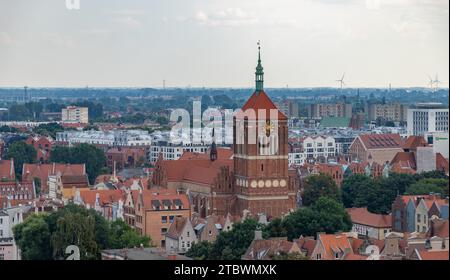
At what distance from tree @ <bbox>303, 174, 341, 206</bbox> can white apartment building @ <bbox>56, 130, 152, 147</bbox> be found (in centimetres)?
2762

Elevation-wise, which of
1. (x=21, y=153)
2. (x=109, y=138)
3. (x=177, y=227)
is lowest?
(x=177, y=227)

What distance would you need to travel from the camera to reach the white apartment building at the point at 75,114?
95.4 metres

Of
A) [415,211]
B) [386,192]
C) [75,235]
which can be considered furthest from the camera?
[386,192]

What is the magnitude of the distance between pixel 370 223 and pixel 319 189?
17.6 feet

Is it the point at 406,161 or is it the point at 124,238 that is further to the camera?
the point at 406,161

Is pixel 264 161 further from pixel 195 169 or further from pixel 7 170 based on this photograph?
pixel 7 170

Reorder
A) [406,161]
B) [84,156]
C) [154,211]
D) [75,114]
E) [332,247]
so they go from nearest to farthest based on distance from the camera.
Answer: [332,247], [154,211], [406,161], [84,156], [75,114]

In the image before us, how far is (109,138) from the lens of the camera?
68.2m

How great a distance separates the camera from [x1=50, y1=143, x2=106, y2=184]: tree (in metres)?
53.6

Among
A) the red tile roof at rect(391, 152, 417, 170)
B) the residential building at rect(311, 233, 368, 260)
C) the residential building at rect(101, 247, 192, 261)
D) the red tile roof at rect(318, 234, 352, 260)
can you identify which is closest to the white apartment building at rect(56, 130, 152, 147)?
the red tile roof at rect(391, 152, 417, 170)

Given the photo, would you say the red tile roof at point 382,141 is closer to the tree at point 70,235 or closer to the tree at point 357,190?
the tree at point 357,190

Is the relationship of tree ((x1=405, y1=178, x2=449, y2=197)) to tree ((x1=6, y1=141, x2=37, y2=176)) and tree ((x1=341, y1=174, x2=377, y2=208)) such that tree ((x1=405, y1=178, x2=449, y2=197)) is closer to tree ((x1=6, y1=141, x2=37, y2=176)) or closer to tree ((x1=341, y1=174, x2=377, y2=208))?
tree ((x1=341, y1=174, x2=377, y2=208))

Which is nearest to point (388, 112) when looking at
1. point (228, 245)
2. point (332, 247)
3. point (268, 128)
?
point (268, 128)
